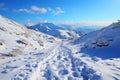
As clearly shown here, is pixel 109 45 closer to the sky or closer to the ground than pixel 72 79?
closer to the sky

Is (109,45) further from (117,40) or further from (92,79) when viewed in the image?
(92,79)

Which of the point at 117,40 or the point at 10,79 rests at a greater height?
the point at 117,40

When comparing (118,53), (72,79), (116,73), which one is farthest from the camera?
(118,53)

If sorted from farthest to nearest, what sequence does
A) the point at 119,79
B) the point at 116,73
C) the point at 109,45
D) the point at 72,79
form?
the point at 109,45 → the point at 116,73 → the point at 72,79 → the point at 119,79

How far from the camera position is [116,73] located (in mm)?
13508

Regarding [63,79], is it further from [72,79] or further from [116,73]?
[116,73]

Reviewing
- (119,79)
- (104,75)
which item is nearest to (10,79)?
(104,75)

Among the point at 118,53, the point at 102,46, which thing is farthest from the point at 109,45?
the point at 118,53

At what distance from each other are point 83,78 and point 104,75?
1.63 meters

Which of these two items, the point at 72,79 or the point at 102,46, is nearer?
the point at 72,79

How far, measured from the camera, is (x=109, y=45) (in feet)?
90.0

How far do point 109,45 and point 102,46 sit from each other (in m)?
1.41

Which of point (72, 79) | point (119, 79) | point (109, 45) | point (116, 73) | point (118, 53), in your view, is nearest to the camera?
point (119, 79)

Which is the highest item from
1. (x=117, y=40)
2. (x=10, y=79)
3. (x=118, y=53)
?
(x=117, y=40)
